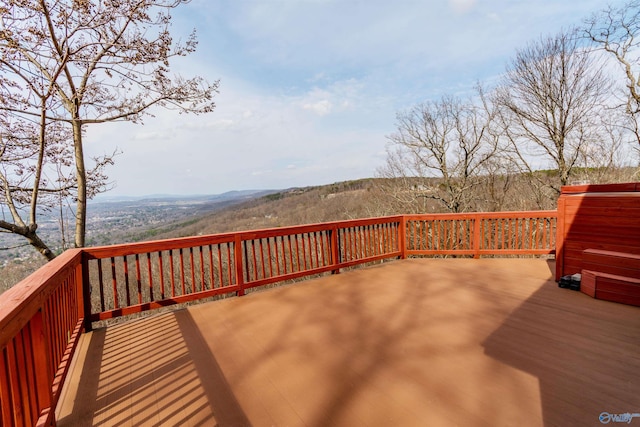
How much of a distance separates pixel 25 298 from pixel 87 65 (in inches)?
197

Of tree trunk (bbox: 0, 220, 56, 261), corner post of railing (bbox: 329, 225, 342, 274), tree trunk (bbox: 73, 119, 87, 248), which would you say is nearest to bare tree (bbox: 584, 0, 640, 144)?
corner post of railing (bbox: 329, 225, 342, 274)

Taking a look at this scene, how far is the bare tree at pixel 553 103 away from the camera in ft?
29.1

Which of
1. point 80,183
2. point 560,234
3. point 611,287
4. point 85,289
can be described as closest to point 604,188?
point 560,234

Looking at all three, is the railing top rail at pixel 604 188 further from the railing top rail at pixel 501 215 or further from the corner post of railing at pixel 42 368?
the corner post of railing at pixel 42 368

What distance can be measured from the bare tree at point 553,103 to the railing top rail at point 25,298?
12587 millimetres

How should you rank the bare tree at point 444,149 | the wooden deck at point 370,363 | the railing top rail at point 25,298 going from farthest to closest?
the bare tree at point 444,149, the wooden deck at point 370,363, the railing top rail at point 25,298

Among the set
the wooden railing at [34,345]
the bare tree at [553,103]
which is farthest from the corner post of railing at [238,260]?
the bare tree at [553,103]

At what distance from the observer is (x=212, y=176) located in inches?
891

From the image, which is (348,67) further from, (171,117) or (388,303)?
(388,303)

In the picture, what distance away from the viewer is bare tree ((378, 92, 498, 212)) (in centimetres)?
1073

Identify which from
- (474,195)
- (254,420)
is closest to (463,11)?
(474,195)

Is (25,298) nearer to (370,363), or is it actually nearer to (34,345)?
(34,345)

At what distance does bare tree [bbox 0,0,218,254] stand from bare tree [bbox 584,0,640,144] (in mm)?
11289

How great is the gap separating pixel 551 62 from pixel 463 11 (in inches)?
190
